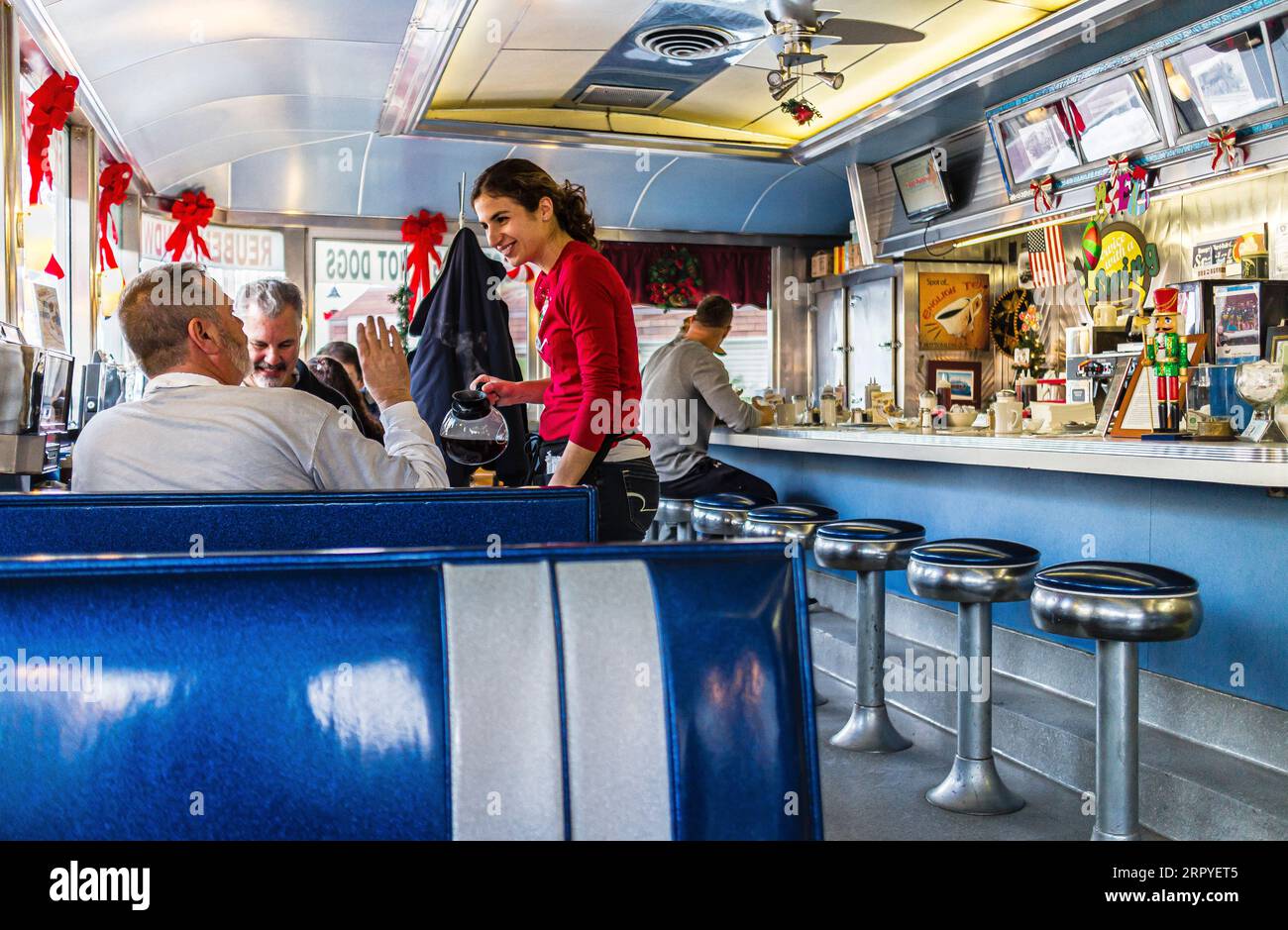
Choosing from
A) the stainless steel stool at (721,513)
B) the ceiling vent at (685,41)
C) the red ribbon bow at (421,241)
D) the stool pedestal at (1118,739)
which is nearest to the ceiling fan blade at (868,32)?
the ceiling vent at (685,41)

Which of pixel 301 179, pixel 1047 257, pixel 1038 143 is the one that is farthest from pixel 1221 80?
pixel 301 179

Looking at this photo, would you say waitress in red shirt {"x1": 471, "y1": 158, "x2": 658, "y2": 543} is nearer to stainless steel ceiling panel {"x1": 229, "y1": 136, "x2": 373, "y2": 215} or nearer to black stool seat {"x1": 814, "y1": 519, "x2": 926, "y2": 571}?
black stool seat {"x1": 814, "y1": 519, "x2": 926, "y2": 571}

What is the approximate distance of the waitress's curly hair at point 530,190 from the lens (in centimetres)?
236

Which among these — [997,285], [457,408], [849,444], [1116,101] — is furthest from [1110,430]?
[997,285]

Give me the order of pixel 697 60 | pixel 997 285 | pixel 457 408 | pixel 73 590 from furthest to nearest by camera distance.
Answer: pixel 997 285 < pixel 697 60 < pixel 457 408 < pixel 73 590

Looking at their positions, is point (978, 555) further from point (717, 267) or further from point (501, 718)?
point (717, 267)

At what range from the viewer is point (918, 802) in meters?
2.92

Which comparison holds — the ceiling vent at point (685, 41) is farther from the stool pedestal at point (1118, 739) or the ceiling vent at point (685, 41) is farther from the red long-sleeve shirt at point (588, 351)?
the stool pedestal at point (1118, 739)

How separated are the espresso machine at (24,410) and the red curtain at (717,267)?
607 centimetres

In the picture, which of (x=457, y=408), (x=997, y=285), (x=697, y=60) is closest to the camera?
(x=457, y=408)

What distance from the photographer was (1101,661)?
7.43ft

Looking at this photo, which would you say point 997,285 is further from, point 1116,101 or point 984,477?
point 984,477

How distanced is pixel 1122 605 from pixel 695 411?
2821mm
